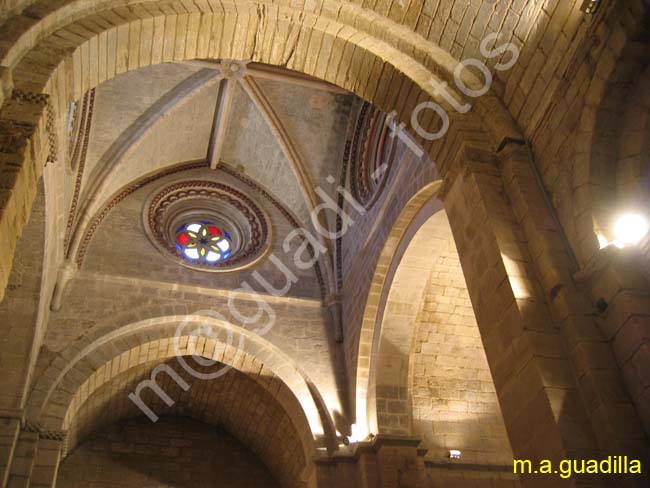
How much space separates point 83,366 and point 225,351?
178 cm

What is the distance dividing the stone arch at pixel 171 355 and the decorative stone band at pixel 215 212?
5.61 feet

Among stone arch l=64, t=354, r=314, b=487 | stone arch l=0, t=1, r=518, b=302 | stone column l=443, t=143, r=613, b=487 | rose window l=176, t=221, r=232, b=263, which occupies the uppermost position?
rose window l=176, t=221, r=232, b=263

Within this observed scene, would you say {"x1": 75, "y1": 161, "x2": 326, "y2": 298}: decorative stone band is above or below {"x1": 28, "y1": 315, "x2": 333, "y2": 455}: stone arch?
above

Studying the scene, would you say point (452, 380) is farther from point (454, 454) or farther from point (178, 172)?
point (178, 172)

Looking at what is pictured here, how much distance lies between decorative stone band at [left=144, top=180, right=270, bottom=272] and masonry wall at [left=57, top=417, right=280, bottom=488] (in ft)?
9.50

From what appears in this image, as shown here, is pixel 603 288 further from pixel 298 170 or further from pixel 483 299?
pixel 298 170

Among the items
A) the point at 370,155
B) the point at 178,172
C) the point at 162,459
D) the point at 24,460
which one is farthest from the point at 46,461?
the point at 370,155

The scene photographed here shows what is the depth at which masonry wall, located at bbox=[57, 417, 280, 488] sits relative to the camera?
930 centimetres

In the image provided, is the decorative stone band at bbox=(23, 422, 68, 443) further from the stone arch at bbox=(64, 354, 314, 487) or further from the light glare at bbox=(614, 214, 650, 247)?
the light glare at bbox=(614, 214, 650, 247)

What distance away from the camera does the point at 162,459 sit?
977 cm

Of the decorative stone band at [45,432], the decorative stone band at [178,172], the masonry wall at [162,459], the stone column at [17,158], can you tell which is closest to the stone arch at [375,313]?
the decorative stone band at [178,172]

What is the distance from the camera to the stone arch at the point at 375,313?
7.77 meters

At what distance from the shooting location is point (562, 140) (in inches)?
171

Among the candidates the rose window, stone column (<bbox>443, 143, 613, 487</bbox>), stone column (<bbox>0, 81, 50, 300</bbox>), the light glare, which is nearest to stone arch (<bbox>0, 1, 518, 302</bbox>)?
stone column (<bbox>0, 81, 50, 300</bbox>)
